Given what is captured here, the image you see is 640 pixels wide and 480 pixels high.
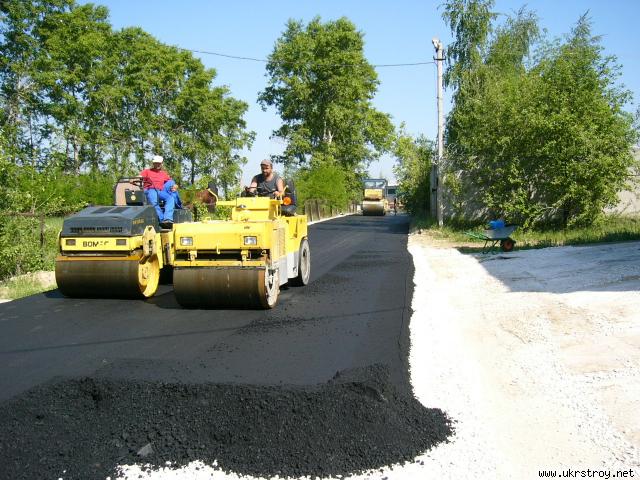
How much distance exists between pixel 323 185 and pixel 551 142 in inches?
1068

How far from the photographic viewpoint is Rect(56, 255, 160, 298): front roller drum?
945 centimetres

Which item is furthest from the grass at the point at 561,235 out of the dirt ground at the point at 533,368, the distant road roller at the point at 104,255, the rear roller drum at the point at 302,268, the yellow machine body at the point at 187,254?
the distant road roller at the point at 104,255

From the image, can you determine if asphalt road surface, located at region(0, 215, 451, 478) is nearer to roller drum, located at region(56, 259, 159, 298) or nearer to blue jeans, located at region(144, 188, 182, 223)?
roller drum, located at region(56, 259, 159, 298)

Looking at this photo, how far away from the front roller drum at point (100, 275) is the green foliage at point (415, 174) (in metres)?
22.4

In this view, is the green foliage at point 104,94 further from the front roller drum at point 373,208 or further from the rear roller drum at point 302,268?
the rear roller drum at point 302,268

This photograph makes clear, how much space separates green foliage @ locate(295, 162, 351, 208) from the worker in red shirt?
30.3 meters

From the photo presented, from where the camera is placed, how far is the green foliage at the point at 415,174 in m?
32.5

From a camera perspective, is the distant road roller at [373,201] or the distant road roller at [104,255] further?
the distant road roller at [373,201]

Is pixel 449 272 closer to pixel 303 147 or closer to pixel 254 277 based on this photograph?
pixel 254 277

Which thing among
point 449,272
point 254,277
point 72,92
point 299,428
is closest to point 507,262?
point 449,272

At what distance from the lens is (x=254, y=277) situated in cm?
870

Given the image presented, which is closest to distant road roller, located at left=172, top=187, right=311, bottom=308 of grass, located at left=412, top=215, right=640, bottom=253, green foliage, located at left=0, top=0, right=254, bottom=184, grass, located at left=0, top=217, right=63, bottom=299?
grass, located at left=0, top=217, right=63, bottom=299

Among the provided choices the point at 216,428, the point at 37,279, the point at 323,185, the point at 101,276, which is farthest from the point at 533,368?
the point at 323,185

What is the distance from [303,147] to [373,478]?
53.5 metres
